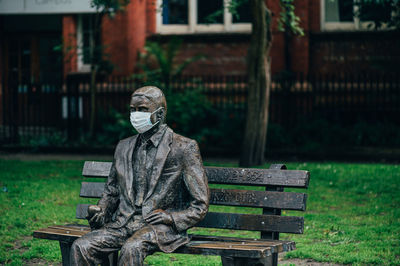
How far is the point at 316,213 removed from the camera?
356 inches

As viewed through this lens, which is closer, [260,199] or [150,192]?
[150,192]

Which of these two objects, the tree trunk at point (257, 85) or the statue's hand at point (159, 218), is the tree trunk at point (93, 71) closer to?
the tree trunk at point (257, 85)

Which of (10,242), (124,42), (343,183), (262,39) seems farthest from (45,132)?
(10,242)

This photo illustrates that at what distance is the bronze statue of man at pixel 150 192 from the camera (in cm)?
493

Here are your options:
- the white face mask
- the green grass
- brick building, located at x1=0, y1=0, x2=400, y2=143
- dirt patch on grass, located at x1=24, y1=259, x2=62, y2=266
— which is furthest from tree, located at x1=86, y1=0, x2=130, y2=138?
the white face mask

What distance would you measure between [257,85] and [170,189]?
7.84m

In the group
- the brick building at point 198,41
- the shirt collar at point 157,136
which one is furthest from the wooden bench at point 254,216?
the brick building at point 198,41

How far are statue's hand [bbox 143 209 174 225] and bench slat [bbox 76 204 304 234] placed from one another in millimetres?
743

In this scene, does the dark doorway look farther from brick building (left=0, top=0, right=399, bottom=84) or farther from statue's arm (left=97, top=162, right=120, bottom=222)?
statue's arm (left=97, top=162, right=120, bottom=222)

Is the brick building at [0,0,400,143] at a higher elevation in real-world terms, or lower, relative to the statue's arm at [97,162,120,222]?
higher

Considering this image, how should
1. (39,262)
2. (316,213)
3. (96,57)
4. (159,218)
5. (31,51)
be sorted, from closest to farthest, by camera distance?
1. (159,218)
2. (39,262)
3. (316,213)
4. (96,57)
5. (31,51)

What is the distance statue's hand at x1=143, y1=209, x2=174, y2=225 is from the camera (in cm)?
491

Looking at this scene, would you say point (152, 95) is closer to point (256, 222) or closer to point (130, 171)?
point (130, 171)

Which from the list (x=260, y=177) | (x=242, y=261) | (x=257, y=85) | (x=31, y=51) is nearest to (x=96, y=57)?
(x=31, y=51)
